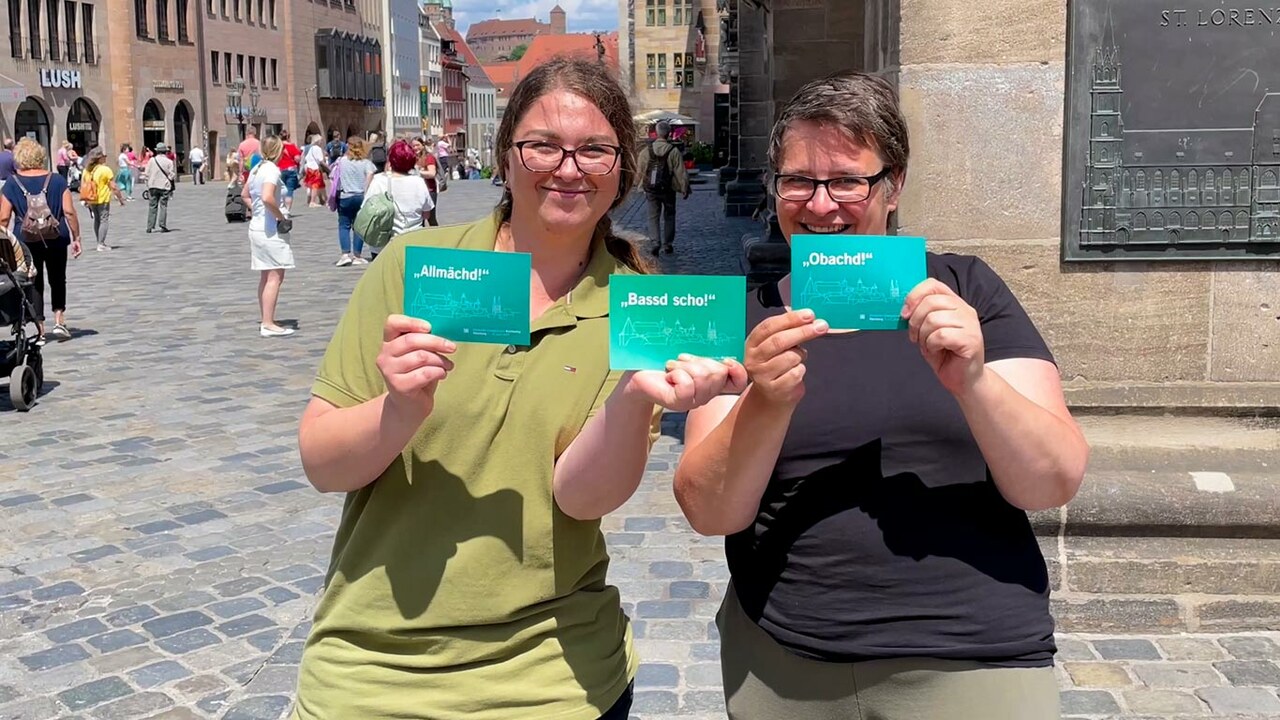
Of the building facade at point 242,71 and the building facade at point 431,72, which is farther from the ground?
the building facade at point 431,72

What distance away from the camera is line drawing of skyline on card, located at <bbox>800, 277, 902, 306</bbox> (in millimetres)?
1893

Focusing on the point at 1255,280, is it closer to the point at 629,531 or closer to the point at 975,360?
the point at 629,531

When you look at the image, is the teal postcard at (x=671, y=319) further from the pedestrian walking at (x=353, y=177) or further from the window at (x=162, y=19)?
the window at (x=162, y=19)

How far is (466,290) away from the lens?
1.92 m

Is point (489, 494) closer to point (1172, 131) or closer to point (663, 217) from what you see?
point (1172, 131)

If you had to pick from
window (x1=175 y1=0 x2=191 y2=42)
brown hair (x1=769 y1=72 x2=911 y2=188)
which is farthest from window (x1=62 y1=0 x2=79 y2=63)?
brown hair (x1=769 y1=72 x2=911 y2=188)

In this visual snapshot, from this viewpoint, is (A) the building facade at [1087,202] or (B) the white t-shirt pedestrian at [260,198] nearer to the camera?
(A) the building facade at [1087,202]

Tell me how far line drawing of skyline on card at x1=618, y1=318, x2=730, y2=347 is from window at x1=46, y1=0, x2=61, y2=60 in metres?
52.7

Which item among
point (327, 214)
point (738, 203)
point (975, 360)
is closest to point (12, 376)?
point (975, 360)

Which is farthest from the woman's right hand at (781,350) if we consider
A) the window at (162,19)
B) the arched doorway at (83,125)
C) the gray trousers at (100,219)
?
the window at (162,19)

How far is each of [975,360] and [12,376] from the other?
7.96 meters

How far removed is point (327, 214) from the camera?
27.9 m

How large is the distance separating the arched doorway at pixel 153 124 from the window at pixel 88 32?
3.88 m

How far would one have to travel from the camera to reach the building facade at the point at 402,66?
9712 centimetres
